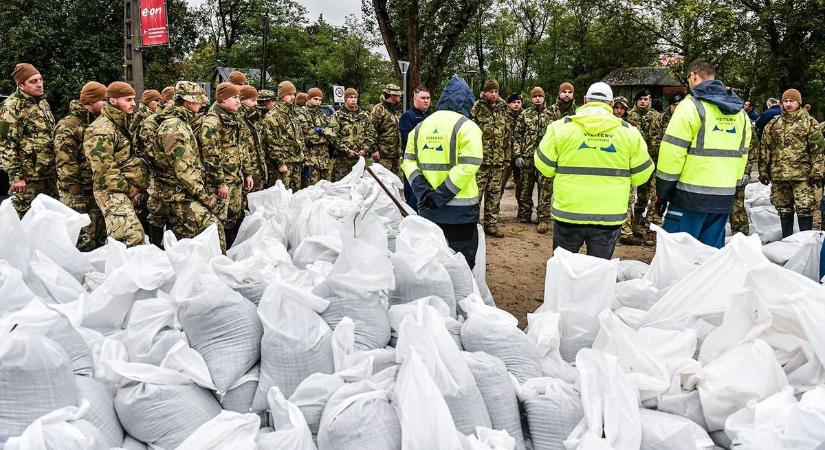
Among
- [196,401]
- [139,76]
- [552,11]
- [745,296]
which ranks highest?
[552,11]

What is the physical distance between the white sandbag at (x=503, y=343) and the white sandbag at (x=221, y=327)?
84 cm

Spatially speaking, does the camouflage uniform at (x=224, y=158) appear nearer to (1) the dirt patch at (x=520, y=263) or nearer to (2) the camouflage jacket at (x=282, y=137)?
(2) the camouflage jacket at (x=282, y=137)

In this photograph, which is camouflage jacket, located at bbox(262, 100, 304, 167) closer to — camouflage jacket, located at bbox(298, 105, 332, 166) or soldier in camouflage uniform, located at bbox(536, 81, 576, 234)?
camouflage jacket, located at bbox(298, 105, 332, 166)

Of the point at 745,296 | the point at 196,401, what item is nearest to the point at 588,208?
the point at 745,296

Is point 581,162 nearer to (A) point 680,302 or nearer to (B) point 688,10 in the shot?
(A) point 680,302

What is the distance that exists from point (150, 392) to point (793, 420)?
205 cm

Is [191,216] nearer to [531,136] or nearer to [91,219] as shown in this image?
[91,219]

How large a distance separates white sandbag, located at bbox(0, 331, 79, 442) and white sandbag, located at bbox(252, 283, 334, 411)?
669 millimetres

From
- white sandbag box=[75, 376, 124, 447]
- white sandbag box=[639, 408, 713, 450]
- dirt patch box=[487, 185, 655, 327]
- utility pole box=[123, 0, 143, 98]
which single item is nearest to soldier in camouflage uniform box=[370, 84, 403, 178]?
dirt patch box=[487, 185, 655, 327]

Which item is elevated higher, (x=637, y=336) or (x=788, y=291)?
(x=788, y=291)

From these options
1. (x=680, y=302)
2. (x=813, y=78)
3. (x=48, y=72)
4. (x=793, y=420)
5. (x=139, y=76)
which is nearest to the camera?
(x=793, y=420)

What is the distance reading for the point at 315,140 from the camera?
853 cm

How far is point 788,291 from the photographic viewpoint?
2.62 meters

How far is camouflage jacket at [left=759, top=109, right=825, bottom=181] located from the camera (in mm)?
6637
